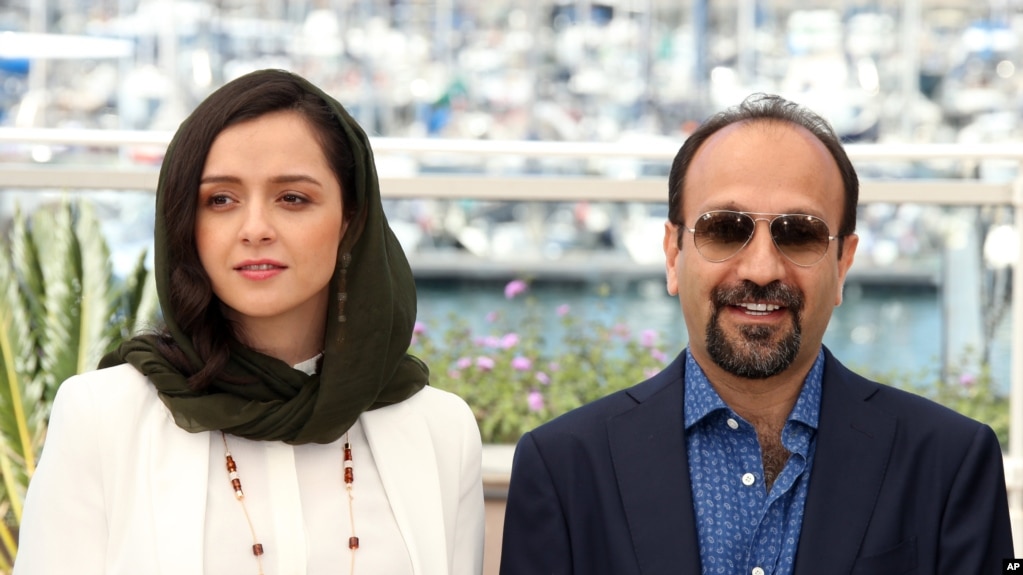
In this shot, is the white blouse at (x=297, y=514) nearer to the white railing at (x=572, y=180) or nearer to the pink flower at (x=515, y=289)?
the white railing at (x=572, y=180)

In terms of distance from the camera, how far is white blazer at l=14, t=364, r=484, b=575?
7.61ft

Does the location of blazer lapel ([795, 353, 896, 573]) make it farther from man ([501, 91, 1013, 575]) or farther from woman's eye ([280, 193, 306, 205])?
woman's eye ([280, 193, 306, 205])

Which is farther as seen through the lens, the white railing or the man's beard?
the white railing

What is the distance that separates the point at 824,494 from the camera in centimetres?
247

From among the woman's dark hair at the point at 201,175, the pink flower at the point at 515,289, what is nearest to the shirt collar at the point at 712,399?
the woman's dark hair at the point at 201,175

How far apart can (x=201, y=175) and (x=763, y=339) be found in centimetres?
108

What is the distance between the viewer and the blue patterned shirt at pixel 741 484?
8.04 feet

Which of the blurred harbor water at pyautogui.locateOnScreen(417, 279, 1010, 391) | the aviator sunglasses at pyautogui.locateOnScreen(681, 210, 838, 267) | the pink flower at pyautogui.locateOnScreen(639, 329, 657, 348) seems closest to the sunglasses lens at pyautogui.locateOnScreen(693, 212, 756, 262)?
the aviator sunglasses at pyautogui.locateOnScreen(681, 210, 838, 267)

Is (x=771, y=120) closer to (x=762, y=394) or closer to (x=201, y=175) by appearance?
(x=762, y=394)

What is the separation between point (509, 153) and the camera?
411cm

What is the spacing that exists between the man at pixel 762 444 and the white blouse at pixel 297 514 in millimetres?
254

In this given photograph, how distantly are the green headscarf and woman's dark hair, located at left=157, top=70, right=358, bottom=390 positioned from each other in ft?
0.04

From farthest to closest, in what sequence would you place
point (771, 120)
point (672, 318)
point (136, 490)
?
point (672, 318) → point (771, 120) → point (136, 490)

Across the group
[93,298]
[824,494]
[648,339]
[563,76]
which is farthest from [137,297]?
→ [563,76]
